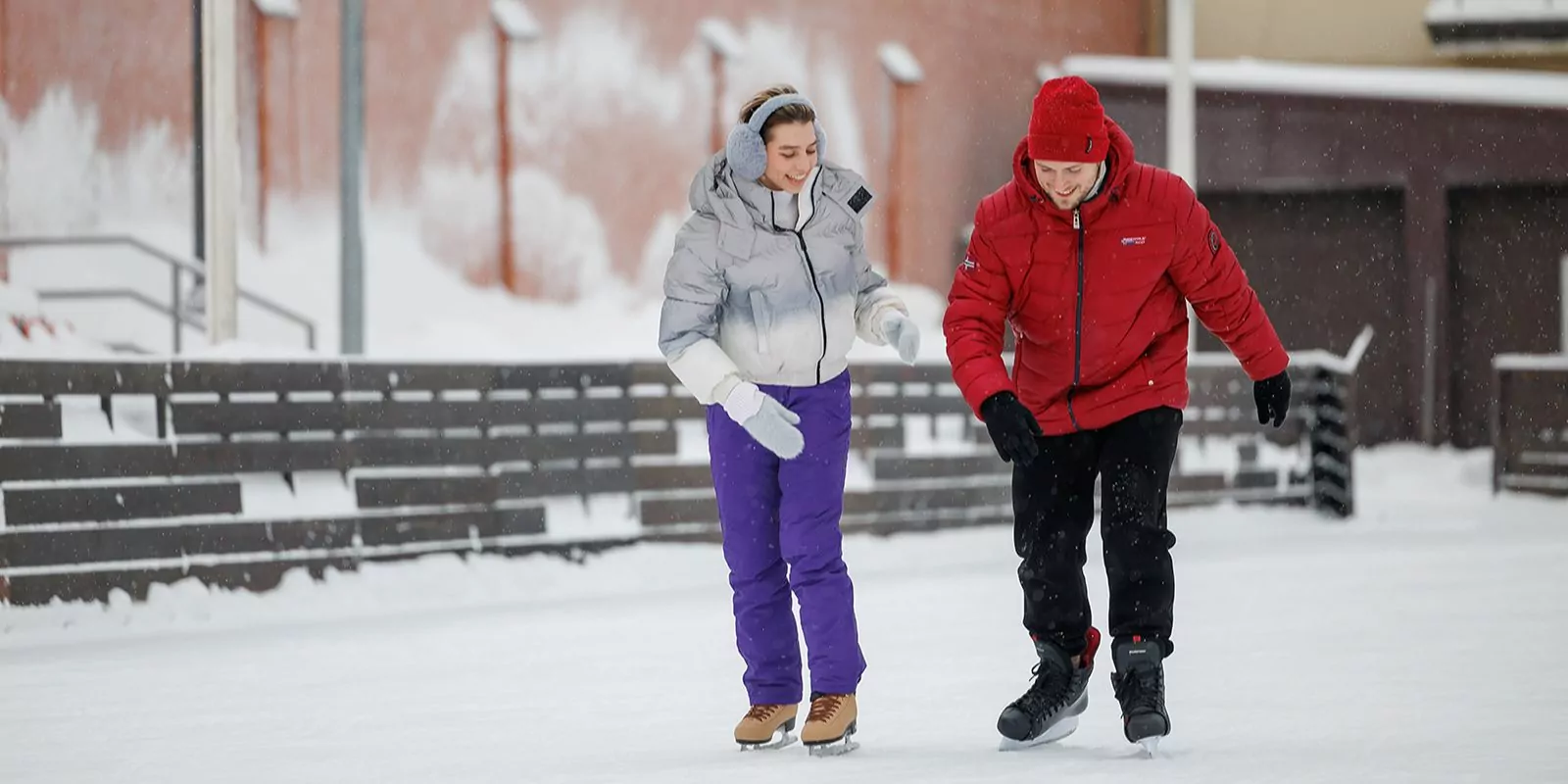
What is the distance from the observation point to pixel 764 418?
542cm

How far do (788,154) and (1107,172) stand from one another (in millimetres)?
790

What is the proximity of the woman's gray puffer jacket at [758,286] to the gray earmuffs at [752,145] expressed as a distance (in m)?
0.05

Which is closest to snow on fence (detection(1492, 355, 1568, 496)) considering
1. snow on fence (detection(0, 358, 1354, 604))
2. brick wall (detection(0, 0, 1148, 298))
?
snow on fence (detection(0, 358, 1354, 604))

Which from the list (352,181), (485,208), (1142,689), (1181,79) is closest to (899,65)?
(485,208)

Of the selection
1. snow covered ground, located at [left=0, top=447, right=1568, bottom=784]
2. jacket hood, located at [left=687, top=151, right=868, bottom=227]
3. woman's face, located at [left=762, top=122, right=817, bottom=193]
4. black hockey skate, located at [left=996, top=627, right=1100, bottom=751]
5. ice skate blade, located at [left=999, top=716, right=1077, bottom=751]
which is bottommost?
snow covered ground, located at [left=0, top=447, right=1568, bottom=784]

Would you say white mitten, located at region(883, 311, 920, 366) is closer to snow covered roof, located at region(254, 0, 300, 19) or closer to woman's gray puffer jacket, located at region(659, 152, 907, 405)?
woman's gray puffer jacket, located at region(659, 152, 907, 405)

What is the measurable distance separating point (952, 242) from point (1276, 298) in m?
4.20

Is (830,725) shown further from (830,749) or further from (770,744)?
(770,744)

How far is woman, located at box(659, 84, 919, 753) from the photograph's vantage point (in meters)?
5.52

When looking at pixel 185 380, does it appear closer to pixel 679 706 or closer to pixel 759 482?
pixel 679 706

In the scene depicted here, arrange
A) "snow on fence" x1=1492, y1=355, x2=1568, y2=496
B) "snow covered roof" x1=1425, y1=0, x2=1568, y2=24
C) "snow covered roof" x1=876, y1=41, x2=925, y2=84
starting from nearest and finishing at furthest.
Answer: "snow on fence" x1=1492, y1=355, x2=1568, y2=496
"snow covered roof" x1=1425, y1=0, x2=1568, y2=24
"snow covered roof" x1=876, y1=41, x2=925, y2=84

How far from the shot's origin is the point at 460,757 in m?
5.70

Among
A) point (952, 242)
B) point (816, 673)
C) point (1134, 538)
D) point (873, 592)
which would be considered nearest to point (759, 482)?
point (816, 673)

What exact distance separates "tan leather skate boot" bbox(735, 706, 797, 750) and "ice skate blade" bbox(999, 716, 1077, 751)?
0.56 m
